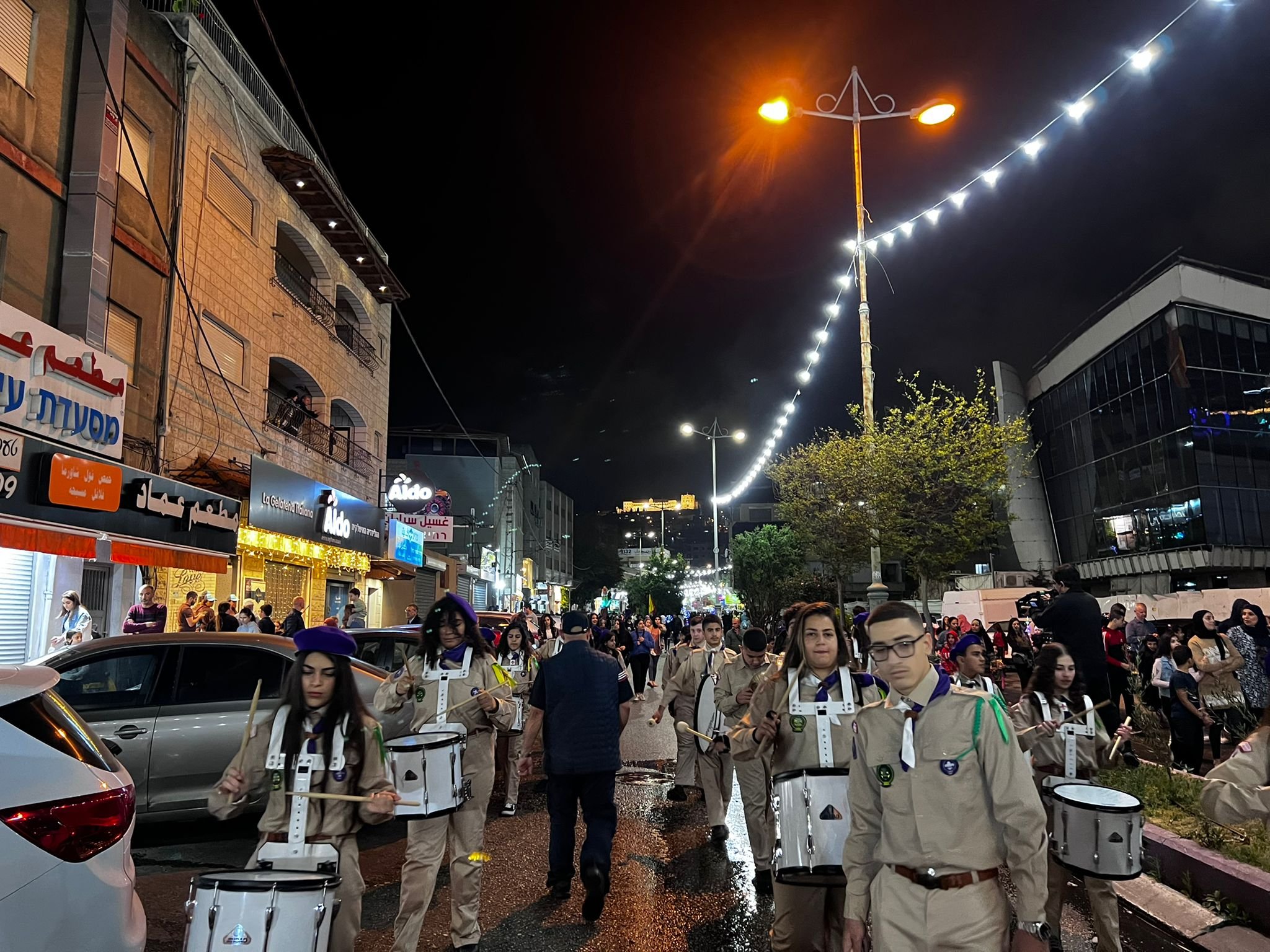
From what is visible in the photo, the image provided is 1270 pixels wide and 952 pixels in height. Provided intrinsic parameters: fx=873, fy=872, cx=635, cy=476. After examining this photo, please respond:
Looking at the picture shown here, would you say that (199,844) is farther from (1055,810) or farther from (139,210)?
(139,210)

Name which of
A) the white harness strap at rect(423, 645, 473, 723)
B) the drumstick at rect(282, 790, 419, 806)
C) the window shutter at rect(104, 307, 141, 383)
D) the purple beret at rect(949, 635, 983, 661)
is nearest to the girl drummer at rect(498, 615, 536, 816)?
the white harness strap at rect(423, 645, 473, 723)

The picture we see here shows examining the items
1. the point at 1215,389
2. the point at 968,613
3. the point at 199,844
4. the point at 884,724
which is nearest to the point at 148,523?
the point at 199,844

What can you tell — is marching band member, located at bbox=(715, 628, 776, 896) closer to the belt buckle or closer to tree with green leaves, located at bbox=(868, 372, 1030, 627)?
the belt buckle

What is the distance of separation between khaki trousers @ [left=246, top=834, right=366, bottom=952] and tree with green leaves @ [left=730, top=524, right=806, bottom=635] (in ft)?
142

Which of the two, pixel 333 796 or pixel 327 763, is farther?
pixel 327 763

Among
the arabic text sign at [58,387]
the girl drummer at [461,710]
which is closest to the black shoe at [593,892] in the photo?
the girl drummer at [461,710]

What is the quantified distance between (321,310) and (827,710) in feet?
69.0

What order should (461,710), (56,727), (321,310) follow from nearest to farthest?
1. (56,727)
2. (461,710)
3. (321,310)

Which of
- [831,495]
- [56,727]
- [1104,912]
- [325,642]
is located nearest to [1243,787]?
[1104,912]

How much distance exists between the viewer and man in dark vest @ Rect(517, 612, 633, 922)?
579cm

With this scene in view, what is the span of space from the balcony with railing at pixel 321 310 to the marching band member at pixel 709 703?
14833mm

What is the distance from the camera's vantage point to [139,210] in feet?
48.4

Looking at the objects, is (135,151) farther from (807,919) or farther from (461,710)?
(807,919)

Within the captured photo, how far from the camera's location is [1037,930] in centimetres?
271
